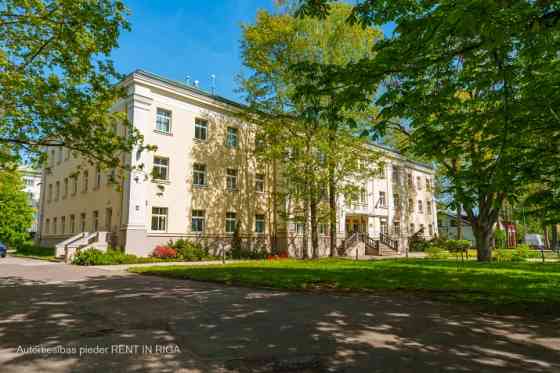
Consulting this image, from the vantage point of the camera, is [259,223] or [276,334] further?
[259,223]

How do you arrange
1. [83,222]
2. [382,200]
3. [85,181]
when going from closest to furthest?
[83,222]
[85,181]
[382,200]

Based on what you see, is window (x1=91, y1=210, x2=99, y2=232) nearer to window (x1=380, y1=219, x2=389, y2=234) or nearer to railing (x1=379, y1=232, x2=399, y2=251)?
railing (x1=379, y1=232, x2=399, y2=251)

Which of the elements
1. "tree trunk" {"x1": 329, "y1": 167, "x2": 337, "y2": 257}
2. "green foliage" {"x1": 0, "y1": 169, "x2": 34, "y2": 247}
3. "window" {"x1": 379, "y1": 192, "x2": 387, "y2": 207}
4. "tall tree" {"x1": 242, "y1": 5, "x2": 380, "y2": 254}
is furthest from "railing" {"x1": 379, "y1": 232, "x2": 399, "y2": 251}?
"green foliage" {"x1": 0, "y1": 169, "x2": 34, "y2": 247}

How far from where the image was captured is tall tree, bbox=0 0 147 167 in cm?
955

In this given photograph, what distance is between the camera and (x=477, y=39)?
6.27 meters

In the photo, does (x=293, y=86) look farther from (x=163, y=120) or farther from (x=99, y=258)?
(x=99, y=258)

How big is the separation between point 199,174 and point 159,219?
4500 millimetres

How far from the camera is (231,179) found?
27781 millimetres

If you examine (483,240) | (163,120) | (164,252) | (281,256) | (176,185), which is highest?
(163,120)

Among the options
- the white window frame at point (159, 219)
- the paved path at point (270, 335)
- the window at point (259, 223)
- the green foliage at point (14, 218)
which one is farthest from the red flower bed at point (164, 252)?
the green foliage at point (14, 218)

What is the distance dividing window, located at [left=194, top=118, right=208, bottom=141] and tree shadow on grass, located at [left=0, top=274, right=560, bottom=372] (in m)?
19.1

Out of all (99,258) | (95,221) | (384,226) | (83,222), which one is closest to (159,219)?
(99,258)

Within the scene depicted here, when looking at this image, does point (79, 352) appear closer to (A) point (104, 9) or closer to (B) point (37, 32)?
(A) point (104, 9)

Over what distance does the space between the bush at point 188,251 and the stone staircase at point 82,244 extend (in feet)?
13.0
